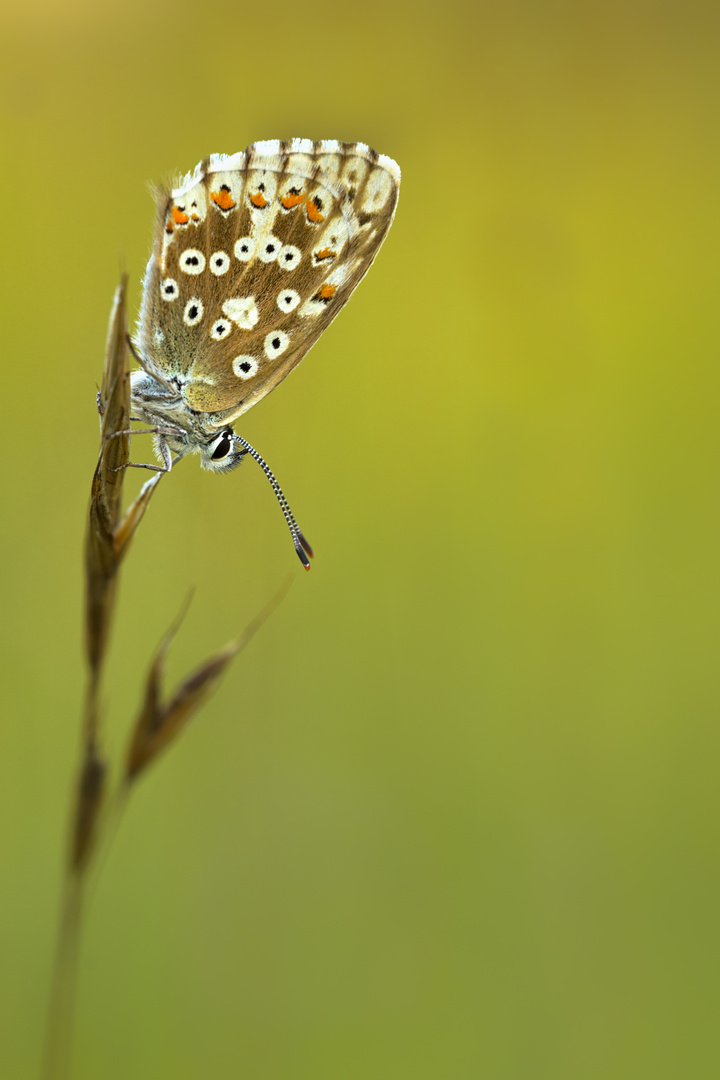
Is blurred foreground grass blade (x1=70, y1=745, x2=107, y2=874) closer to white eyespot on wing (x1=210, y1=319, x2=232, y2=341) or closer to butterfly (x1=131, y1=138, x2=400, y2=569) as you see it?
butterfly (x1=131, y1=138, x2=400, y2=569)

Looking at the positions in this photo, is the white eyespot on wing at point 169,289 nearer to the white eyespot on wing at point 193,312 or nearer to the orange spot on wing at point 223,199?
the white eyespot on wing at point 193,312

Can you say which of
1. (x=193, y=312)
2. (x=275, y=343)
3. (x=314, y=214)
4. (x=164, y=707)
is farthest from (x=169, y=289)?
(x=164, y=707)

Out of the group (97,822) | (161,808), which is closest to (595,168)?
(161,808)

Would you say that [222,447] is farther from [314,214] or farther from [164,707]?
[164,707]

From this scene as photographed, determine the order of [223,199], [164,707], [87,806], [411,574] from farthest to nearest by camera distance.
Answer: [411,574], [223,199], [164,707], [87,806]

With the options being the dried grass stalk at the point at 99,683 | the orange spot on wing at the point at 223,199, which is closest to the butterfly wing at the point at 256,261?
the orange spot on wing at the point at 223,199

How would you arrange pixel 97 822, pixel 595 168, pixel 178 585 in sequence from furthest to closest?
1. pixel 595 168
2. pixel 178 585
3. pixel 97 822

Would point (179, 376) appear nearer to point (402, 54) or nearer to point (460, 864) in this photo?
point (460, 864)
